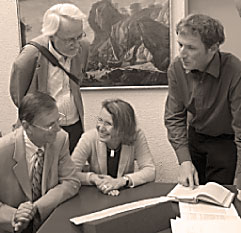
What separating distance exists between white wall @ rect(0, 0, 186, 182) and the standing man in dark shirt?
3.50 feet

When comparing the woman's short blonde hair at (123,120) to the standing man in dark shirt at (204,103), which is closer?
the standing man in dark shirt at (204,103)

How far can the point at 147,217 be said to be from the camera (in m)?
1.48

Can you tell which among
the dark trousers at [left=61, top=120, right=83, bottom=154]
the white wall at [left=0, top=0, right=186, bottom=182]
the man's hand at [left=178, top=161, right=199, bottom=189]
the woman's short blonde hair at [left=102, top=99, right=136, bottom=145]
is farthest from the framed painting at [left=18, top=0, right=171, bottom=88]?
the man's hand at [left=178, top=161, right=199, bottom=189]

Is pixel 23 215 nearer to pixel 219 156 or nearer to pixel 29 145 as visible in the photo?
pixel 29 145

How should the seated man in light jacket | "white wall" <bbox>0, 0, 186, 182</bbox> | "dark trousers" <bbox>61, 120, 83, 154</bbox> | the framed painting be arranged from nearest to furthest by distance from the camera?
the seated man in light jacket, "dark trousers" <bbox>61, 120, 83, 154</bbox>, the framed painting, "white wall" <bbox>0, 0, 186, 182</bbox>

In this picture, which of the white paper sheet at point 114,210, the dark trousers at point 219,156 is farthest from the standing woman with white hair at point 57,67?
the white paper sheet at point 114,210

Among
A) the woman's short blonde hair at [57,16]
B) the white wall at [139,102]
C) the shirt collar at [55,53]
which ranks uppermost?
the woman's short blonde hair at [57,16]

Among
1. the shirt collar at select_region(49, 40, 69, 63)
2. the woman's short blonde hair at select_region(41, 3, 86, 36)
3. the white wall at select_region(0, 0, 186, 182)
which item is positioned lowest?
the white wall at select_region(0, 0, 186, 182)

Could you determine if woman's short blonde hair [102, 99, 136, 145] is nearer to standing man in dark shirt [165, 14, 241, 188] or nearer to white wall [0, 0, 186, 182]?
standing man in dark shirt [165, 14, 241, 188]

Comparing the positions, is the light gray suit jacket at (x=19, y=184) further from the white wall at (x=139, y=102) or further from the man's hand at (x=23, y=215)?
the white wall at (x=139, y=102)

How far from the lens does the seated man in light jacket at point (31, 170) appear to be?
1876 mm

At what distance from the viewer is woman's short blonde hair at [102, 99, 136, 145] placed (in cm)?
228

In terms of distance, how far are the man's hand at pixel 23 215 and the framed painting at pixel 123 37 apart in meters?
1.81

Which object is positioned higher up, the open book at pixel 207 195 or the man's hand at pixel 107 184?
the open book at pixel 207 195
